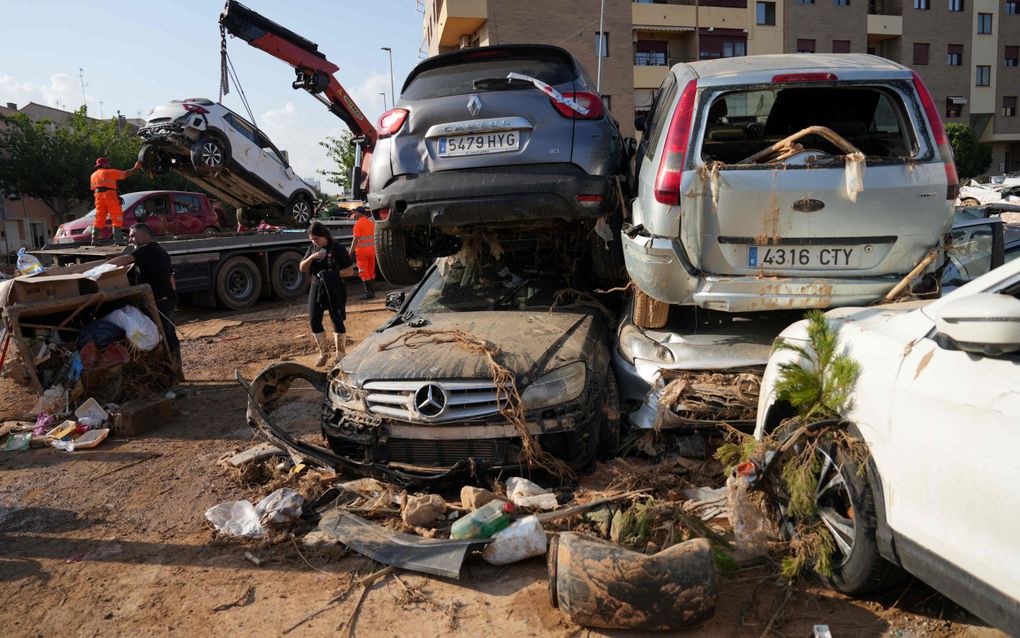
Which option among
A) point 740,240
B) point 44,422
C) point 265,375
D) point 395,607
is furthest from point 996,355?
point 44,422

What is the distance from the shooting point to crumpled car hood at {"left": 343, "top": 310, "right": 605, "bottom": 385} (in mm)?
3926

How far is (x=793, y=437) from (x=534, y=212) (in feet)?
7.79

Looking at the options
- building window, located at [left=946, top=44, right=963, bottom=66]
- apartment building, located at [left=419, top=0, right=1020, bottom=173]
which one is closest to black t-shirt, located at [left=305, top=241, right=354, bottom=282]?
apartment building, located at [left=419, top=0, right=1020, bottom=173]

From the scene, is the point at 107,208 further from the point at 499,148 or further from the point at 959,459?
the point at 959,459

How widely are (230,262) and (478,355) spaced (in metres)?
9.42

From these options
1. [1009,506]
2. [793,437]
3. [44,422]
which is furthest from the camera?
[44,422]

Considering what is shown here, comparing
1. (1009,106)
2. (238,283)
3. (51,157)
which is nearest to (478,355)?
(238,283)

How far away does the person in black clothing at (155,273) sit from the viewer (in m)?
7.17

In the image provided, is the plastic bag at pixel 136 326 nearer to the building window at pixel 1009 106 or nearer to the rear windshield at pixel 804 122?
the rear windshield at pixel 804 122

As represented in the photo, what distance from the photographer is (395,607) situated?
3066 mm

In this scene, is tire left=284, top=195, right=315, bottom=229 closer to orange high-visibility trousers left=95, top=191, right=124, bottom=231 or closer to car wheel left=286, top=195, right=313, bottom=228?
car wheel left=286, top=195, right=313, bottom=228

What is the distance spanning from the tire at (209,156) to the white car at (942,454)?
1164cm

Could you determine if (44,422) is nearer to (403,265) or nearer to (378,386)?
(403,265)

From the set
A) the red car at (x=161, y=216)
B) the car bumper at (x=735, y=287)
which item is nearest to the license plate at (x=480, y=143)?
the car bumper at (x=735, y=287)
